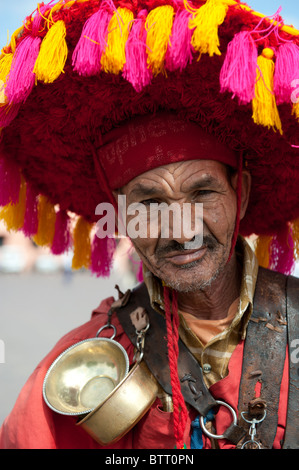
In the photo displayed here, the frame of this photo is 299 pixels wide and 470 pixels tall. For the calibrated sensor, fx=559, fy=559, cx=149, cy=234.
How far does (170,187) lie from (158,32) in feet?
1.76

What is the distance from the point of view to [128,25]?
1.59 meters

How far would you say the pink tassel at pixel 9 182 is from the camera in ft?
7.22

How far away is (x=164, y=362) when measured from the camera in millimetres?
1982

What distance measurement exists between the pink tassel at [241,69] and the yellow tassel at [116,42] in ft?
0.95

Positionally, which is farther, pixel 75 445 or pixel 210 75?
pixel 75 445

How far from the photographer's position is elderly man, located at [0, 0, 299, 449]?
1589 millimetres

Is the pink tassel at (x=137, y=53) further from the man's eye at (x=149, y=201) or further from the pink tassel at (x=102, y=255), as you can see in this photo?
the pink tassel at (x=102, y=255)

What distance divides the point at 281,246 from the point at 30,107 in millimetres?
1230

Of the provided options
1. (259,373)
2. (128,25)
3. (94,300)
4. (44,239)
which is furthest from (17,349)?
(128,25)

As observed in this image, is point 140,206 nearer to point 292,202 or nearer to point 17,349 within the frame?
point 292,202

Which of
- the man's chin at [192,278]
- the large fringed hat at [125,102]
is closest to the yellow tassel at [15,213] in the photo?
the large fringed hat at [125,102]

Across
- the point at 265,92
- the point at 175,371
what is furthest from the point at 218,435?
the point at 265,92

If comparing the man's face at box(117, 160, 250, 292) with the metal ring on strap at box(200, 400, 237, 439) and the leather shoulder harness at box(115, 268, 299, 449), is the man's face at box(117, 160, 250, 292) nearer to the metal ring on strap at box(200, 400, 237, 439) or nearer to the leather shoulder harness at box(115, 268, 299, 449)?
the leather shoulder harness at box(115, 268, 299, 449)

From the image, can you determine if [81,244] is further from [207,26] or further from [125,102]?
[207,26]
